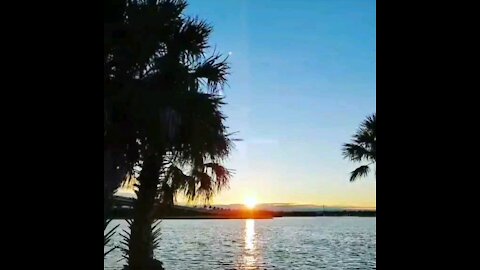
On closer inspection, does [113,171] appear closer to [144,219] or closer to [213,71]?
[144,219]

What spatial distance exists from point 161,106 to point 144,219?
3.83 ft

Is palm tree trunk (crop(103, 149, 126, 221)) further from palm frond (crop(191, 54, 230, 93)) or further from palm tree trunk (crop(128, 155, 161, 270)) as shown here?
palm frond (crop(191, 54, 230, 93))

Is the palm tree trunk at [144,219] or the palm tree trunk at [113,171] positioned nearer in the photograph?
the palm tree trunk at [113,171]

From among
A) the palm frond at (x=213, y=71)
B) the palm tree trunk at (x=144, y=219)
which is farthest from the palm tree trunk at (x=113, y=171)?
the palm frond at (x=213, y=71)

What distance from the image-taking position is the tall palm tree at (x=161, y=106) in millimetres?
4199

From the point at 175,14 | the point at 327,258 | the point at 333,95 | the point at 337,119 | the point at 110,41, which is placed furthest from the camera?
the point at 327,258

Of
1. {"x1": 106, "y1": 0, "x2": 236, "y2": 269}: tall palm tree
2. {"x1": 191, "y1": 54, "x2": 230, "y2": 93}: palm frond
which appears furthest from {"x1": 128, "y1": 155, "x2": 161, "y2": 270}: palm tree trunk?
{"x1": 191, "y1": 54, "x2": 230, "y2": 93}: palm frond

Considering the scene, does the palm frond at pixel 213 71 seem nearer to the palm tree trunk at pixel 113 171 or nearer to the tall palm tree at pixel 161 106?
the tall palm tree at pixel 161 106
